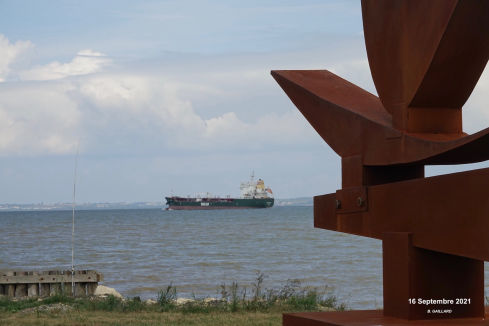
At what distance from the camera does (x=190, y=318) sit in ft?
37.7

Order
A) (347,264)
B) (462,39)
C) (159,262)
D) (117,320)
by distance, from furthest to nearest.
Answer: (159,262) → (347,264) → (117,320) → (462,39)

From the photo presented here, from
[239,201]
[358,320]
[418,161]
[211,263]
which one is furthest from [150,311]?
[239,201]

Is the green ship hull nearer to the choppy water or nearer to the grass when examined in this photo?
the choppy water

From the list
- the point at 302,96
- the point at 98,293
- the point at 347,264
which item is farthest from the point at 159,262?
the point at 302,96

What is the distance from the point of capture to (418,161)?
5.56 metres

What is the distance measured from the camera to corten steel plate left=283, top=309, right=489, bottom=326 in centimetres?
541

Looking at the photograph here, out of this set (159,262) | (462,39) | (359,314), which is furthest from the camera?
(159,262)

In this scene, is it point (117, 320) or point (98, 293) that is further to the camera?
point (98, 293)

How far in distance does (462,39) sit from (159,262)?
25.8m

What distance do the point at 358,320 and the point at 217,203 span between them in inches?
3907

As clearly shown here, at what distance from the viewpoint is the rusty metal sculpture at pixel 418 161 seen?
5129mm

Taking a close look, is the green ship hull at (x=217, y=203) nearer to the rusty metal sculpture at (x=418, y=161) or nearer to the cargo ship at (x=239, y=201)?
the cargo ship at (x=239, y=201)

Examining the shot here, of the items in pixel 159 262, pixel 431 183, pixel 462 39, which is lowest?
pixel 159 262

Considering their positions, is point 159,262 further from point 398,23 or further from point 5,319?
point 398,23
